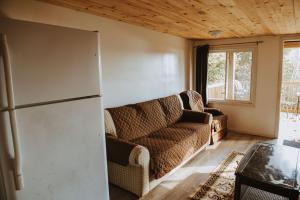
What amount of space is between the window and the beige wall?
36.6 inches

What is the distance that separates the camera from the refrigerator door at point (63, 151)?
125 cm

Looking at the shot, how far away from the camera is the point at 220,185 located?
2.55 metres

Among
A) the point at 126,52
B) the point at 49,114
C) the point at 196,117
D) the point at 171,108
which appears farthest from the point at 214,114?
the point at 49,114

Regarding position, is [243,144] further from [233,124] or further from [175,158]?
[175,158]

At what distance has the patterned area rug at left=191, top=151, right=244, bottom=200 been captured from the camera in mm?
2334

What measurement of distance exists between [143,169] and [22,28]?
1697 mm

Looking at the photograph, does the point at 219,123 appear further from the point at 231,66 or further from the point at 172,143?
the point at 172,143

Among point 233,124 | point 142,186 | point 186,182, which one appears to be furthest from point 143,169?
point 233,124

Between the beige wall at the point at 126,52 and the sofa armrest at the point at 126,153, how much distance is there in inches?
28.8

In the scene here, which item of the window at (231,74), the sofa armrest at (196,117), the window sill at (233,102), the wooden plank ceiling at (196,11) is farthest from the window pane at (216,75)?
the wooden plank ceiling at (196,11)

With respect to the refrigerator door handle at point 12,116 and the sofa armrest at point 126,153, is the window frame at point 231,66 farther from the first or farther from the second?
the refrigerator door handle at point 12,116

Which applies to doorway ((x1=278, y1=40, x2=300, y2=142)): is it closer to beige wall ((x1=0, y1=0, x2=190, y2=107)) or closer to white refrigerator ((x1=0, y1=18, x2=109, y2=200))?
beige wall ((x1=0, y1=0, x2=190, y2=107))

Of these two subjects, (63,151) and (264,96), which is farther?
(264,96)

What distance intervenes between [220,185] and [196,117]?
1.43 m
